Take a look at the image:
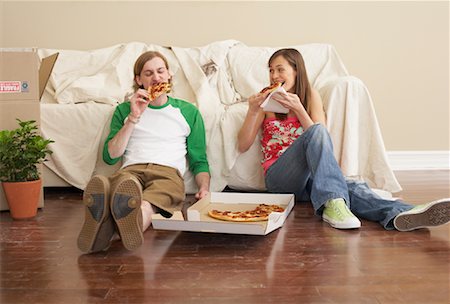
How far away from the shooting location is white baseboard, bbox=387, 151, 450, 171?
374 cm

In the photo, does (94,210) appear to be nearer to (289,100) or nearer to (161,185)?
(161,185)

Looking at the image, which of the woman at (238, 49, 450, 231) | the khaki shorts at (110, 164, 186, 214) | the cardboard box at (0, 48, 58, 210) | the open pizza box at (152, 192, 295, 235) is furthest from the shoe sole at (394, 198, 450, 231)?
the cardboard box at (0, 48, 58, 210)

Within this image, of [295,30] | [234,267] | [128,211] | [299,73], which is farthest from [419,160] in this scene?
[128,211]

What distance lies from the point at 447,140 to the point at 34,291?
3110 mm

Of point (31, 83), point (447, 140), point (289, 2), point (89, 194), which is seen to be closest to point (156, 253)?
point (89, 194)

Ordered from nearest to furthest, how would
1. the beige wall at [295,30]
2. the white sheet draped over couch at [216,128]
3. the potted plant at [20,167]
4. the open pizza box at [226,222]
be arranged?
the open pizza box at [226,222] < the potted plant at [20,167] < the white sheet draped over couch at [216,128] < the beige wall at [295,30]

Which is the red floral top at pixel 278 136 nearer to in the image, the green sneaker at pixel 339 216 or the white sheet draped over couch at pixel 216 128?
the white sheet draped over couch at pixel 216 128

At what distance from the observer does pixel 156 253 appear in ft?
6.02

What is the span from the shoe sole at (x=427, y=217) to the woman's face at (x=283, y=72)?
0.81 m

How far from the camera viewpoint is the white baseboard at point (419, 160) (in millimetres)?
3738

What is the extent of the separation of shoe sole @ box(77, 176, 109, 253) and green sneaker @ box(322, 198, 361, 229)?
890 mm

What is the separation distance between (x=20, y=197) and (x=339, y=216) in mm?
1342

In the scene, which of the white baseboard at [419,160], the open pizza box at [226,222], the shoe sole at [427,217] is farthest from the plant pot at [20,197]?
the white baseboard at [419,160]

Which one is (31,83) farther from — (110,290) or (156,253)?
(110,290)
